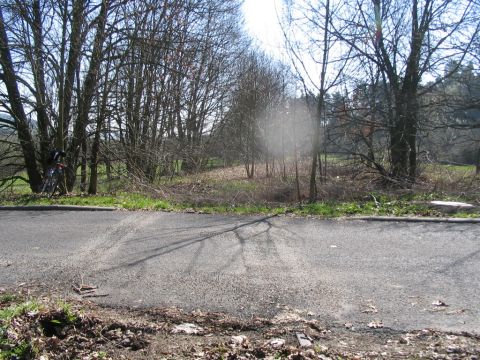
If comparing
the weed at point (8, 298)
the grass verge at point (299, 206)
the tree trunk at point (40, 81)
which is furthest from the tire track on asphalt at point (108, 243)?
the tree trunk at point (40, 81)

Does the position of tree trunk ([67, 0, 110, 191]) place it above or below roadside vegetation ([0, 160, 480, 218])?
above

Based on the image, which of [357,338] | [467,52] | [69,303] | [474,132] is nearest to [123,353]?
[69,303]

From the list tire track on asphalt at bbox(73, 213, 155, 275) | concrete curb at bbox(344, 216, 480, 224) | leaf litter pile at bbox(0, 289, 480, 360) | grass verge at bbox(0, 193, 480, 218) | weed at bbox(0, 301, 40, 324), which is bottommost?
leaf litter pile at bbox(0, 289, 480, 360)

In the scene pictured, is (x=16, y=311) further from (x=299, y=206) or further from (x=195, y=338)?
(x=299, y=206)

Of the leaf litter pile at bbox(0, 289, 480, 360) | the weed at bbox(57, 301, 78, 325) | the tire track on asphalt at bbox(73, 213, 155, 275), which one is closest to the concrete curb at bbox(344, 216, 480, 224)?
the tire track on asphalt at bbox(73, 213, 155, 275)

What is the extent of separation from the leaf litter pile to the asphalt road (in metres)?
0.23

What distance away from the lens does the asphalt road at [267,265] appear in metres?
4.48

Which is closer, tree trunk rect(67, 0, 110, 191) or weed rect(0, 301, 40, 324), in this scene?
weed rect(0, 301, 40, 324)

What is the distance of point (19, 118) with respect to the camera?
14422 millimetres

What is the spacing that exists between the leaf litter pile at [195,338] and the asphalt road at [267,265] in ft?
0.75

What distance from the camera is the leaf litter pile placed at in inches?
→ 136

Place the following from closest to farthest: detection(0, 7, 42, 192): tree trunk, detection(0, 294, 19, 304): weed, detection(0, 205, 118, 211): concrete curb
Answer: detection(0, 294, 19, 304): weed
detection(0, 205, 118, 211): concrete curb
detection(0, 7, 42, 192): tree trunk

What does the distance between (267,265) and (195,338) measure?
2.21 meters

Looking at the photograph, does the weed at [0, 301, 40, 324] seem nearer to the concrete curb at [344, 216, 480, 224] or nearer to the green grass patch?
the green grass patch
